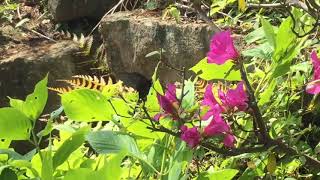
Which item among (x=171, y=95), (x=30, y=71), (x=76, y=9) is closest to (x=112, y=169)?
(x=171, y=95)

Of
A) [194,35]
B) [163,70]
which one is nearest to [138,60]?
[163,70]

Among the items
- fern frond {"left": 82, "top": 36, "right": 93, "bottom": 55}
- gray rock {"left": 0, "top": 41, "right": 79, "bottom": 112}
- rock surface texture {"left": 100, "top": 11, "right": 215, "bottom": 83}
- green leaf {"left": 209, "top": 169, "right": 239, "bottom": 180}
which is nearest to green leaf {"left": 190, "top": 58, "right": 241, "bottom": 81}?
green leaf {"left": 209, "top": 169, "right": 239, "bottom": 180}

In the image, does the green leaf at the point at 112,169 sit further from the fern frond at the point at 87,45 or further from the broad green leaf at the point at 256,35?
the fern frond at the point at 87,45

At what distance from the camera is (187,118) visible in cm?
86

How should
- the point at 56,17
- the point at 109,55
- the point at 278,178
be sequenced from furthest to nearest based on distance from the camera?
1. the point at 56,17
2. the point at 109,55
3. the point at 278,178

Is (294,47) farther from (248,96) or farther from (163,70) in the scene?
(163,70)

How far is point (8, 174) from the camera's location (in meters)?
0.77

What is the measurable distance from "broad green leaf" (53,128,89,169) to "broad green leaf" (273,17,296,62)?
1.13 ft

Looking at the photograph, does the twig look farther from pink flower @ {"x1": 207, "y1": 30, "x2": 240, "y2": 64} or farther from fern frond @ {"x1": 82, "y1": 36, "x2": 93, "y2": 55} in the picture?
fern frond @ {"x1": 82, "y1": 36, "x2": 93, "y2": 55}

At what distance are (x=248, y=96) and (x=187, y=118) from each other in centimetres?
9

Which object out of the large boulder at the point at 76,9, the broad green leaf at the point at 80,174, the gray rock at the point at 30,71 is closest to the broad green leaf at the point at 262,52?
the broad green leaf at the point at 80,174

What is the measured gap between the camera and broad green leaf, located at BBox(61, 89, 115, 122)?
85cm

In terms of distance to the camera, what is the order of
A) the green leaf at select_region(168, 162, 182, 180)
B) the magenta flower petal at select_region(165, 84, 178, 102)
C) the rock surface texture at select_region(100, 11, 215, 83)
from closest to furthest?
the green leaf at select_region(168, 162, 182, 180), the magenta flower petal at select_region(165, 84, 178, 102), the rock surface texture at select_region(100, 11, 215, 83)

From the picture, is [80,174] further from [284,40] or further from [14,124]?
[284,40]
